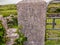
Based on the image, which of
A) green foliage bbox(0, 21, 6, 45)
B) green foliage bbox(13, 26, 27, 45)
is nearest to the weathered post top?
green foliage bbox(13, 26, 27, 45)

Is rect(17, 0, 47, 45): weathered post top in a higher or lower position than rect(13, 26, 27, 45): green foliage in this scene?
higher

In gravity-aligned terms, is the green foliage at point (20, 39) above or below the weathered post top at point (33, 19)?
below

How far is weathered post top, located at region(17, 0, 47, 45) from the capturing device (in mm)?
4770

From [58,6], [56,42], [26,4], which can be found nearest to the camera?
[26,4]

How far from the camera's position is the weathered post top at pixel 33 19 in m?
4.77

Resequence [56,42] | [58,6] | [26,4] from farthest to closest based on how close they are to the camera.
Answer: [58,6], [56,42], [26,4]

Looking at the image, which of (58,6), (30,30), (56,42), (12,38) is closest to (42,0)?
(30,30)

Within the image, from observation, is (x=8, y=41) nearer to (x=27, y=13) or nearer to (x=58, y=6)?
(x=27, y=13)

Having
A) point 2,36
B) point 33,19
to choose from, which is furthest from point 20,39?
point 33,19

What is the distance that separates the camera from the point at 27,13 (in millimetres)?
4828

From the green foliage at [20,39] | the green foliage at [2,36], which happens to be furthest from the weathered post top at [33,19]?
the green foliage at [2,36]

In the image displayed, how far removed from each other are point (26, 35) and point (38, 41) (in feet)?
0.89

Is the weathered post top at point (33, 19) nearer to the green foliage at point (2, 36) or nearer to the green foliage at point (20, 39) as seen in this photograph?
the green foliage at point (20, 39)

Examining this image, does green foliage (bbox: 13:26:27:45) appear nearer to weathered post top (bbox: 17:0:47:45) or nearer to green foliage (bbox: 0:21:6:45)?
weathered post top (bbox: 17:0:47:45)
